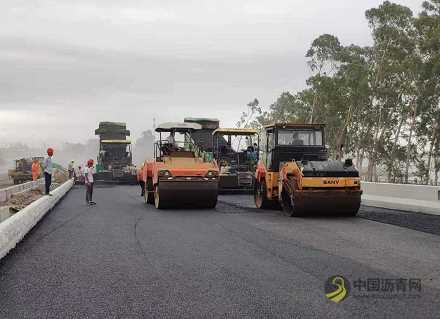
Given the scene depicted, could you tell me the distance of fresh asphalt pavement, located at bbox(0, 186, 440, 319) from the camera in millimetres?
5410

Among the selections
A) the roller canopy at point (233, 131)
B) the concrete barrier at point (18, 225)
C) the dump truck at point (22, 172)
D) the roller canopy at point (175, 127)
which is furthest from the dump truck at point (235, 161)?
the dump truck at point (22, 172)

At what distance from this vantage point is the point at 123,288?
20.5ft

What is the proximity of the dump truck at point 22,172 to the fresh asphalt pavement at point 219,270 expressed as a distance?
28631 millimetres

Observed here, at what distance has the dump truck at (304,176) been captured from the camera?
13336 millimetres

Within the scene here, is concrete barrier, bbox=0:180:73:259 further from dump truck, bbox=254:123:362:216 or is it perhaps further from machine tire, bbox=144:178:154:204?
dump truck, bbox=254:123:362:216

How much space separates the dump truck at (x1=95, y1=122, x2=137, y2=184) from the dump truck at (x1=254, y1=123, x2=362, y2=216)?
21.0 meters

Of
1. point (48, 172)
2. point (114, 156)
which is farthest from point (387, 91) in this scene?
point (48, 172)

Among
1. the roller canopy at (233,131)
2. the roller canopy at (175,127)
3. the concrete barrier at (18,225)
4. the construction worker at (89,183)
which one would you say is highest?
the roller canopy at (233,131)

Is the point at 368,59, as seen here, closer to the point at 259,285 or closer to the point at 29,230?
the point at 29,230

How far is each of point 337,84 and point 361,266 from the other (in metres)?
47.2

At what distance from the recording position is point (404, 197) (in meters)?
15.7

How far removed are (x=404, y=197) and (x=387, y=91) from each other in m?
35.8

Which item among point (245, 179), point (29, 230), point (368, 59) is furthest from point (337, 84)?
point (29, 230)

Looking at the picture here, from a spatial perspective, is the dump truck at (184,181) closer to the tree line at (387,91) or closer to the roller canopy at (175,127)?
the roller canopy at (175,127)
